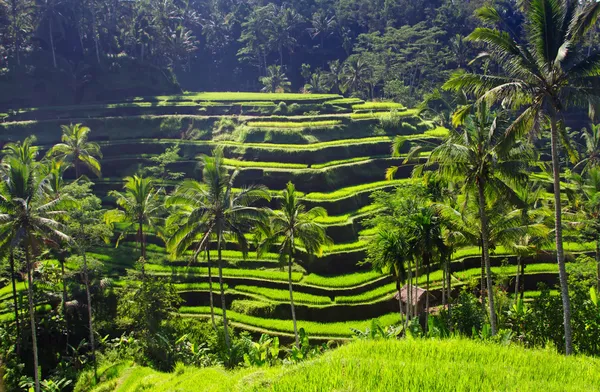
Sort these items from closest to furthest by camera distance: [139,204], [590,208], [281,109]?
[590,208] < [139,204] < [281,109]

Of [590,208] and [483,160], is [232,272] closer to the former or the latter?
[483,160]

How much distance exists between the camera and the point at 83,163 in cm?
3884

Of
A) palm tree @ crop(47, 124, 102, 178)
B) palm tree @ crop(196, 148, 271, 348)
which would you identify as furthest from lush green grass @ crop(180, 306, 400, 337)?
palm tree @ crop(47, 124, 102, 178)

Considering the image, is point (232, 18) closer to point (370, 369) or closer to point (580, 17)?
point (580, 17)

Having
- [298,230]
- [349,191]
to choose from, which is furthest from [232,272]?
[349,191]

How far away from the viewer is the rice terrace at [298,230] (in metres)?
12.7

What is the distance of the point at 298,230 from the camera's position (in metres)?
20.5

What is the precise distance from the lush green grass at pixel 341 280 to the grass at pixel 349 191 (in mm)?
6152

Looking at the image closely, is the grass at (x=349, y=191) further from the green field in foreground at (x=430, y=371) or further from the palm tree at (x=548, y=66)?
the green field in foreground at (x=430, y=371)

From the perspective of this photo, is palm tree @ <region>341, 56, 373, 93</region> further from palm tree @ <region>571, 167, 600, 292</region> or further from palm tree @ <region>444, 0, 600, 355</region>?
palm tree @ <region>444, 0, 600, 355</region>

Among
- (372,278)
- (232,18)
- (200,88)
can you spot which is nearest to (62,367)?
(372,278)

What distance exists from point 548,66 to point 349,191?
1991 cm

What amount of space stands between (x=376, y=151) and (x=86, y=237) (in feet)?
73.1

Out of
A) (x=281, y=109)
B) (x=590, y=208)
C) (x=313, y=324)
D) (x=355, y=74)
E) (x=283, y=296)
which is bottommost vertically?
(x=313, y=324)
